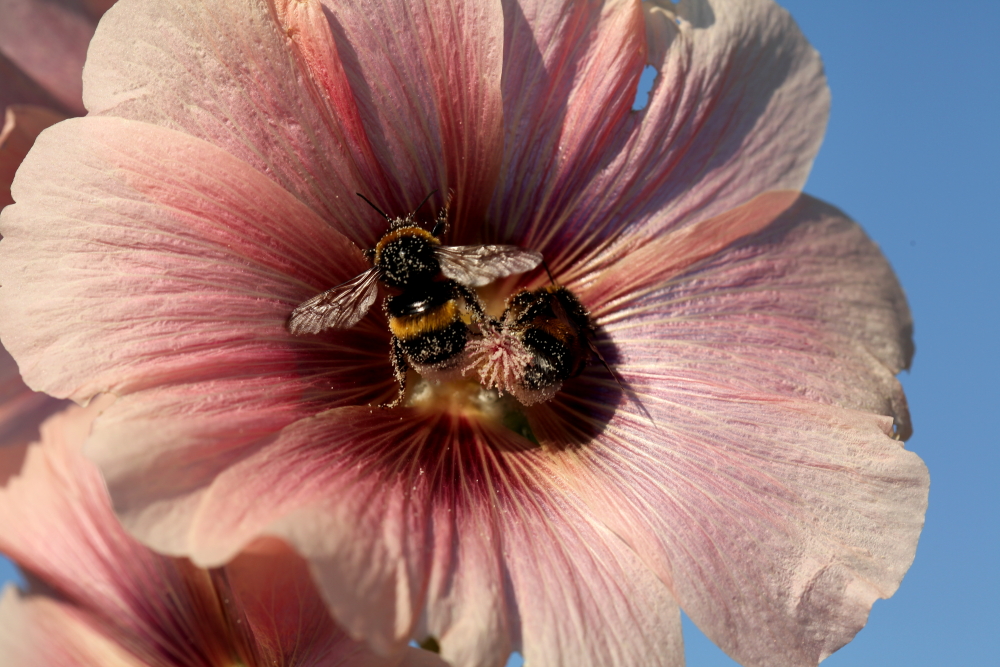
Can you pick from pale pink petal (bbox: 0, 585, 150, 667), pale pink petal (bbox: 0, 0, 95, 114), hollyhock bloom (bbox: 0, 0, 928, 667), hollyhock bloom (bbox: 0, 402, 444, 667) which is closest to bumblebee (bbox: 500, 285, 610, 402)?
hollyhock bloom (bbox: 0, 0, 928, 667)

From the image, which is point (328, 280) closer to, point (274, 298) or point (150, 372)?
point (274, 298)

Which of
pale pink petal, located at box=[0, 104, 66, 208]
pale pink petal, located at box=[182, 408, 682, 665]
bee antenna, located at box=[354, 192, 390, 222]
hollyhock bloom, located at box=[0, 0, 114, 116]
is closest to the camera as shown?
pale pink petal, located at box=[182, 408, 682, 665]

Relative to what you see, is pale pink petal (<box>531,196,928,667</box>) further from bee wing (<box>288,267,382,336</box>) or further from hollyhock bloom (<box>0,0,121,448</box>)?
hollyhock bloom (<box>0,0,121,448</box>)

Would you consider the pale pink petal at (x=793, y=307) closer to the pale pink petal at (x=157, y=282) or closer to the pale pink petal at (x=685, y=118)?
the pale pink petal at (x=685, y=118)

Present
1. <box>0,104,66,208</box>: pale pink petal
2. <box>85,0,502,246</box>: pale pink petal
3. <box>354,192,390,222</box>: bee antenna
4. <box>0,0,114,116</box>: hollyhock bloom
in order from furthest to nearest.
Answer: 1. <box>0,0,114,116</box>: hollyhock bloom
2. <box>0,104,66,208</box>: pale pink petal
3. <box>354,192,390,222</box>: bee antenna
4. <box>85,0,502,246</box>: pale pink petal

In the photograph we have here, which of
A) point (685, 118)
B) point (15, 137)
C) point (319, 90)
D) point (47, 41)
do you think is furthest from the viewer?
point (47, 41)

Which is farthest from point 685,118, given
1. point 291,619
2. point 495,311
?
point 291,619

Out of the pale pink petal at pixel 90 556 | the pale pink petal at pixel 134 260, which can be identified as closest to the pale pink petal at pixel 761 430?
the pale pink petal at pixel 134 260

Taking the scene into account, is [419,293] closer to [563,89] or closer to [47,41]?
[563,89]
